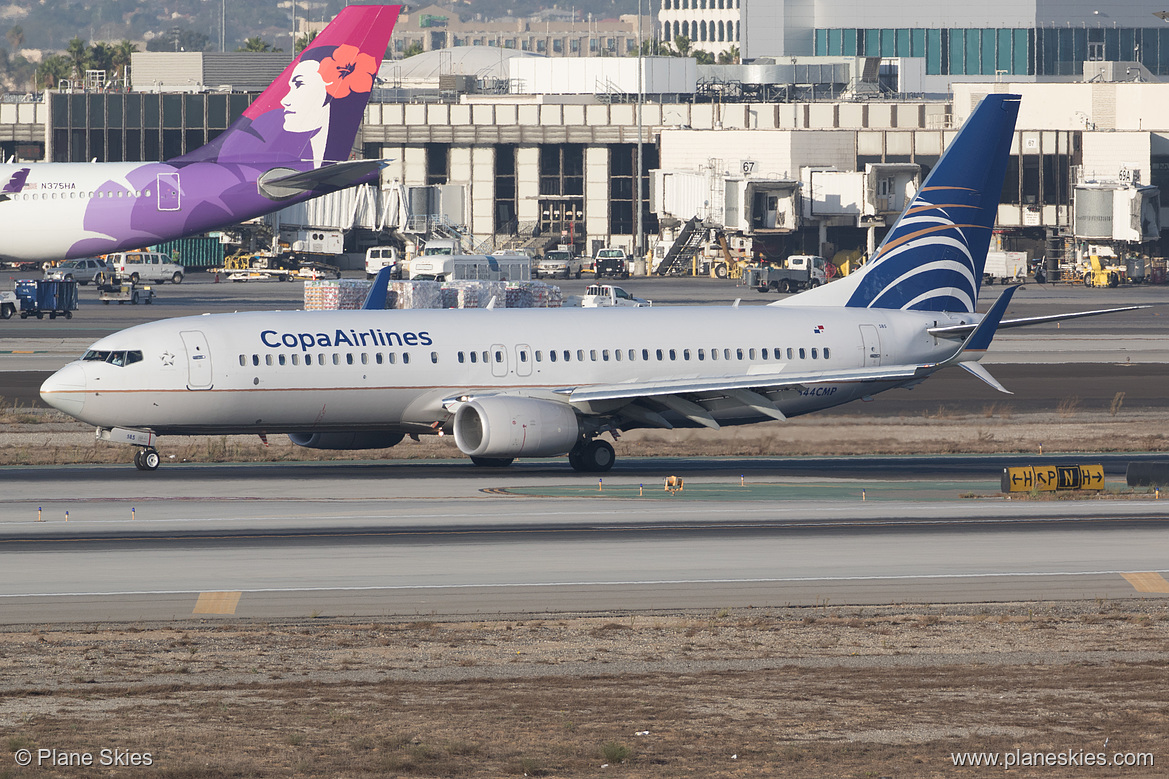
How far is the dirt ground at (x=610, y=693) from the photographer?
17.5 metres

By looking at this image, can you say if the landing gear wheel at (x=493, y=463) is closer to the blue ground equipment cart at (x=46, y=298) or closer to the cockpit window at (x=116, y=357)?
the cockpit window at (x=116, y=357)

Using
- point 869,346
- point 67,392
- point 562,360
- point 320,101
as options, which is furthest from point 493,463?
point 320,101

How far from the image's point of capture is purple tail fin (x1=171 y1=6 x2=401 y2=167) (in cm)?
8962

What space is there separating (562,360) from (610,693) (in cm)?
2559

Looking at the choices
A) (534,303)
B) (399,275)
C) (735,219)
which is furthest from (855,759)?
(735,219)

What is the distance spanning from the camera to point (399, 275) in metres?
139

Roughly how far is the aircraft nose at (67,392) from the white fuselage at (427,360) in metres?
0.04

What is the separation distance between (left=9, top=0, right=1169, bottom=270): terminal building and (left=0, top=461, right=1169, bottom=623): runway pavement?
105542 millimetres

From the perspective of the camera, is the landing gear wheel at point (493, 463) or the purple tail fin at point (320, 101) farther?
the purple tail fin at point (320, 101)

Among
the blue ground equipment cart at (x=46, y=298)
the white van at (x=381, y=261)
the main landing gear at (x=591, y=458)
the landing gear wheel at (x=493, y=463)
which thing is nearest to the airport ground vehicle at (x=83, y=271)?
the white van at (x=381, y=261)

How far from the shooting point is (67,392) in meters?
42.3

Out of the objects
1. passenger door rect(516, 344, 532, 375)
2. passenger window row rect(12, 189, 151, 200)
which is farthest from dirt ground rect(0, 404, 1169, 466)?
passenger window row rect(12, 189, 151, 200)

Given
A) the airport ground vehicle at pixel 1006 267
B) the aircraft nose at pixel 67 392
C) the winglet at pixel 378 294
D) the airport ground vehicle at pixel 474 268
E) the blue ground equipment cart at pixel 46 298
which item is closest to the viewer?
the aircraft nose at pixel 67 392

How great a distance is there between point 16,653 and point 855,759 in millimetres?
12454
